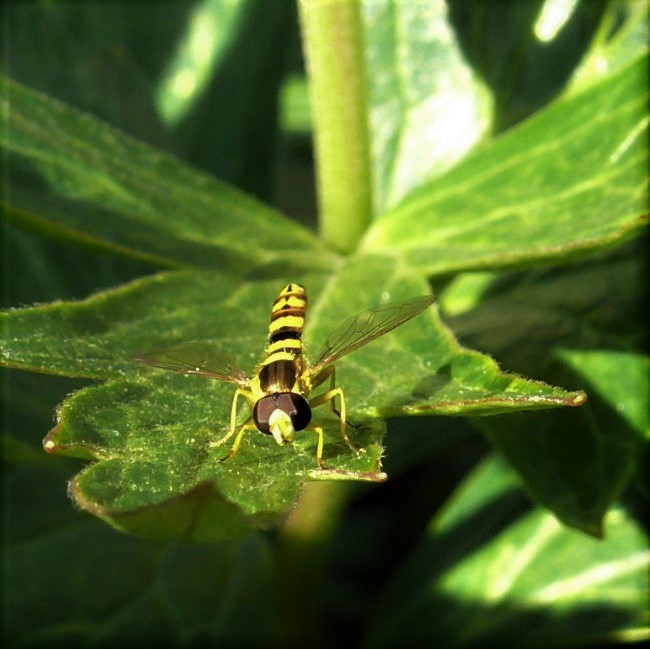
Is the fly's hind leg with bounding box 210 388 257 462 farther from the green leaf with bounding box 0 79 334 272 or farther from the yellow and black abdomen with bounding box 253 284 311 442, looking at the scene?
the green leaf with bounding box 0 79 334 272

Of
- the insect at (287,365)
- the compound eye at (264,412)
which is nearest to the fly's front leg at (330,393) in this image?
the insect at (287,365)

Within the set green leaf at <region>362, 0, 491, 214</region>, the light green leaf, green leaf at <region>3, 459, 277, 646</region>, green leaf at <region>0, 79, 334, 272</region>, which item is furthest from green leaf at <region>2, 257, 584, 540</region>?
green leaf at <region>3, 459, 277, 646</region>

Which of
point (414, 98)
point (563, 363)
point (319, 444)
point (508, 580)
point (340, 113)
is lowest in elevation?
point (319, 444)

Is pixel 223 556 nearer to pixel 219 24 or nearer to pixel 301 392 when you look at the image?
pixel 301 392

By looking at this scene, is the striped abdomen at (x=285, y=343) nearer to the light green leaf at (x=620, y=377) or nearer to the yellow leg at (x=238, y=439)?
the yellow leg at (x=238, y=439)

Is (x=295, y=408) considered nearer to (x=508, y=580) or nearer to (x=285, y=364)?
(x=285, y=364)

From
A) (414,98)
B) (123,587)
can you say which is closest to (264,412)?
(123,587)
